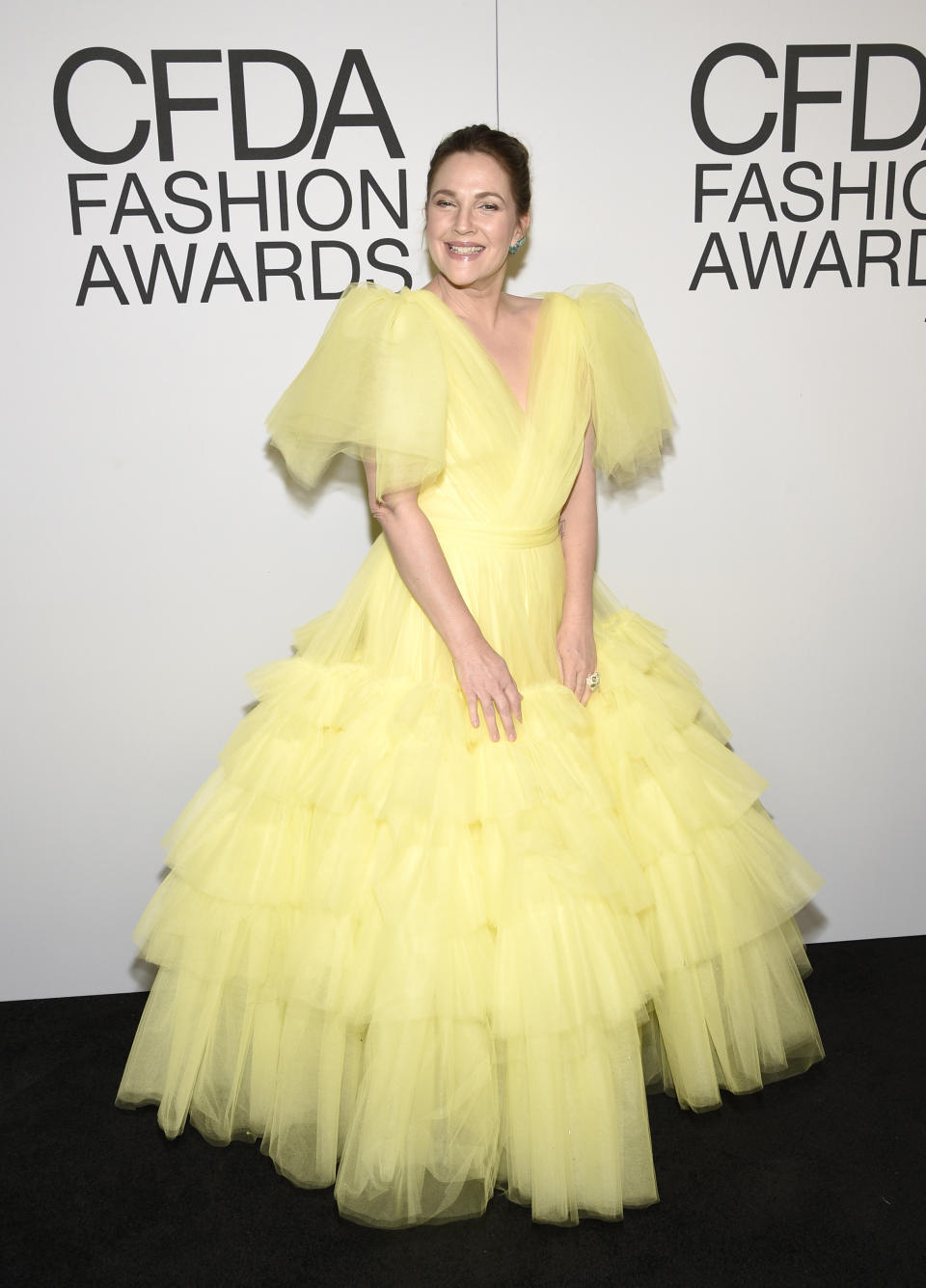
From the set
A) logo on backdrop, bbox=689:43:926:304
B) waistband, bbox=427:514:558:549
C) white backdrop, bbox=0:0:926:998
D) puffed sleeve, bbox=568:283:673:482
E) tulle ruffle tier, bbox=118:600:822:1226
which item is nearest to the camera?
tulle ruffle tier, bbox=118:600:822:1226

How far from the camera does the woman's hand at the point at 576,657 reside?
2.29 meters

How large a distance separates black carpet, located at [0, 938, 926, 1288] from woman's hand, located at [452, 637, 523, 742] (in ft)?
3.03

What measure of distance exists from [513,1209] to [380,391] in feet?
5.10

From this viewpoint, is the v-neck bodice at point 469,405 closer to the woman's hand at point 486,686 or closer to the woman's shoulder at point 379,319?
the woman's shoulder at point 379,319

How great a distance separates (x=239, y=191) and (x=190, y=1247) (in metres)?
2.15

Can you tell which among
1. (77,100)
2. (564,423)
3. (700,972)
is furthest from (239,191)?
(700,972)

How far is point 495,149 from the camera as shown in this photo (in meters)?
2.13

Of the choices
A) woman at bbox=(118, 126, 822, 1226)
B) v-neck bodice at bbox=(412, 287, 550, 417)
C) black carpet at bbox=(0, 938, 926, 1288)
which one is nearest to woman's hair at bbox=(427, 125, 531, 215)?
woman at bbox=(118, 126, 822, 1226)

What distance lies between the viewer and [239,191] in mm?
2492

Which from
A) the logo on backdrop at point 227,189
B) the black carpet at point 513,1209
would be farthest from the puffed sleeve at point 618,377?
the black carpet at point 513,1209

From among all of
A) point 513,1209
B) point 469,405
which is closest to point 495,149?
point 469,405

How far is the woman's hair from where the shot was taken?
2.13 metres

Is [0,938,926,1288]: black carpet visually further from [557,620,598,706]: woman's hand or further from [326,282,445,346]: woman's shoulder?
[326,282,445,346]: woman's shoulder

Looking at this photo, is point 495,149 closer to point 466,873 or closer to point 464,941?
point 466,873
